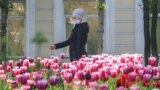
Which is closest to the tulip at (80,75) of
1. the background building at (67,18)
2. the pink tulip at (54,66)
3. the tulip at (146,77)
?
the tulip at (146,77)

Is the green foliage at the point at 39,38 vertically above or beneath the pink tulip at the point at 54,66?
above

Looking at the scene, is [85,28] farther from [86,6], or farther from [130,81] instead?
[86,6]

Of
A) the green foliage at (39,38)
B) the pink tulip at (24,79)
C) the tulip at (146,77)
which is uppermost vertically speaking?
the green foliage at (39,38)

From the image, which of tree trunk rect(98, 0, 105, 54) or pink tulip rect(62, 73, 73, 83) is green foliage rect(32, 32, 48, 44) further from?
tree trunk rect(98, 0, 105, 54)

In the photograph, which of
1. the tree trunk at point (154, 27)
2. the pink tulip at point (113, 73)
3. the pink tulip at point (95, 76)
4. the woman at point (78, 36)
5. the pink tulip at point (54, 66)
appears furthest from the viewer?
the tree trunk at point (154, 27)

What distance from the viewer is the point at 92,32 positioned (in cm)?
1733

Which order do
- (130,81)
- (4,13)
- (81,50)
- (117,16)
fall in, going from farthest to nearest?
(117,16), (4,13), (81,50), (130,81)

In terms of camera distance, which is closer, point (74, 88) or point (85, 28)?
point (74, 88)

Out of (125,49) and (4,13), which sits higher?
(4,13)

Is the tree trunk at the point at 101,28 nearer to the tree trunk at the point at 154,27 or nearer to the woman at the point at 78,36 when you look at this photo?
the tree trunk at the point at 154,27

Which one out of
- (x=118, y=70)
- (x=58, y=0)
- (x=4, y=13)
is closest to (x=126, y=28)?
(x=58, y=0)

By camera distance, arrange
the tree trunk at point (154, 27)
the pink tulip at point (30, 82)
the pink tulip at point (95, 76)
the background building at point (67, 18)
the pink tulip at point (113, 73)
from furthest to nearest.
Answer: the background building at point (67, 18), the tree trunk at point (154, 27), the pink tulip at point (113, 73), the pink tulip at point (95, 76), the pink tulip at point (30, 82)

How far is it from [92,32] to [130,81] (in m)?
12.3

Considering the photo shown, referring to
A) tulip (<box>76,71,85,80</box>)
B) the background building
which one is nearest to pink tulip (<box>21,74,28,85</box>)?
tulip (<box>76,71,85,80</box>)
